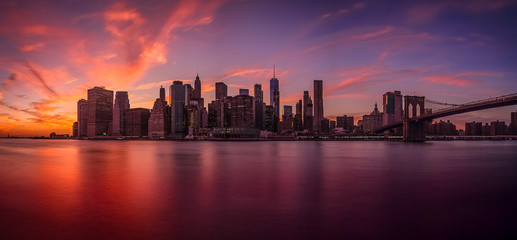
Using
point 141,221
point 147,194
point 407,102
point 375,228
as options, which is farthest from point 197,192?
point 407,102

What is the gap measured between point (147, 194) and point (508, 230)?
17.7 meters

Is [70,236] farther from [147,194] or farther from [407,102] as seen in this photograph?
[407,102]

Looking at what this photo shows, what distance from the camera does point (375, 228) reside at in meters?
12.0

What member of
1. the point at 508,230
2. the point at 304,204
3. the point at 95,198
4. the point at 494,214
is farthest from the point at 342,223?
the point at 95,198

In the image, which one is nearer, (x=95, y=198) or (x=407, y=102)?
Result: (x=95, y=198)

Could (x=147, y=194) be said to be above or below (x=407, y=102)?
below

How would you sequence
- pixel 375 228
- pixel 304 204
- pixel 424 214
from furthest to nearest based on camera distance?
pixel 304 204 → pixel 424 214 → pixel 375 228

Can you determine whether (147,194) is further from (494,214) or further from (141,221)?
(494,214)

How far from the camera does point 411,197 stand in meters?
18.3

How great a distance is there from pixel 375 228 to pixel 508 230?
184 inches

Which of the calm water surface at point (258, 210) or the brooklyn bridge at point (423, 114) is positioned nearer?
the calm water surface at point (258, 210)

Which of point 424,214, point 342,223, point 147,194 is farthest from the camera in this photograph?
point 147,194

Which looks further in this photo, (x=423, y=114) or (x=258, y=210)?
(x=423, y=114)

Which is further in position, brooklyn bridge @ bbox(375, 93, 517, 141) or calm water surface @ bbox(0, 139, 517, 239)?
brooklyn bridge @ bbox(375, 93, 517, 141)
